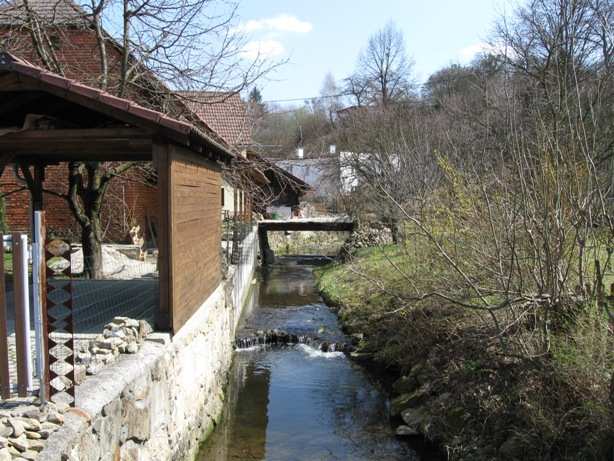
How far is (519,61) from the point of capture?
57.2 ft

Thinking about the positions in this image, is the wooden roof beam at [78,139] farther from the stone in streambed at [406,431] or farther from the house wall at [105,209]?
the house wall at [105,209]

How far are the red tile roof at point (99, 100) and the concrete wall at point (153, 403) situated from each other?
214cm

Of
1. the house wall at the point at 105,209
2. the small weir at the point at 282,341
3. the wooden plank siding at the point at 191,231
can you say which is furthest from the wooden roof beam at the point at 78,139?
the house wall at the point at 105,209

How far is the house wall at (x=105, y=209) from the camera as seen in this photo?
56.9 ft

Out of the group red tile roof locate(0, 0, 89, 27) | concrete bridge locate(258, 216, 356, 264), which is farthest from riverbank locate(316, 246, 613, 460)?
concrete bridge locate(258, 216, 356, 264)

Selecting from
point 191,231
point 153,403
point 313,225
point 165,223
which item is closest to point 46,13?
point 191,231

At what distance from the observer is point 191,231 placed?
742cm

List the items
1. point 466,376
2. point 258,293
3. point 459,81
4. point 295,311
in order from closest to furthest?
point 466,376
point 295,311
point 258,293
point 459,81

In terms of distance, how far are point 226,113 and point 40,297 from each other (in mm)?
16491

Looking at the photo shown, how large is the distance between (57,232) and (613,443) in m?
16.3

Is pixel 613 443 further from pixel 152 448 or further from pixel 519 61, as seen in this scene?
pixel 519 61

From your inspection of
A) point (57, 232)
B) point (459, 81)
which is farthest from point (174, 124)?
point (459, 81)

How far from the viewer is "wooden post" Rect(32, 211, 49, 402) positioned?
3.73 meters

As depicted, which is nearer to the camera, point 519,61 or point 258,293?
point 519,61
